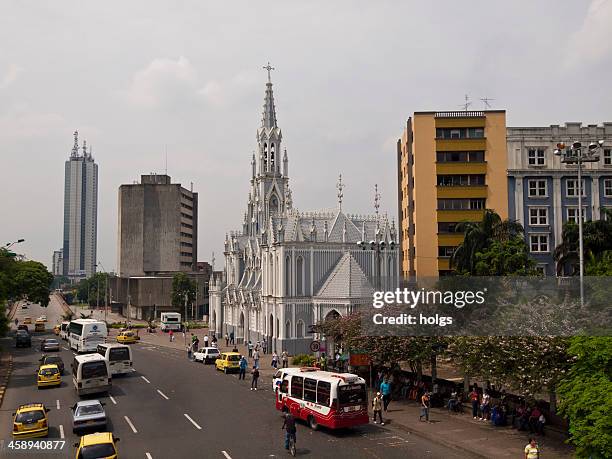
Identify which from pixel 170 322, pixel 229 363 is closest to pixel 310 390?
pixel 229 363

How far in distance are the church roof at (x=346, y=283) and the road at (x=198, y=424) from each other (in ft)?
58.6

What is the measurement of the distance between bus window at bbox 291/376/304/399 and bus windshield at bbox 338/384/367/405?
2915 mm

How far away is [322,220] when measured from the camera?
67.1 meters

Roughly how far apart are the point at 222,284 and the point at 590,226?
5593 centimetres

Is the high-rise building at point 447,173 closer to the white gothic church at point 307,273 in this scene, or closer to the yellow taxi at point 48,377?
the white gothic church at point 307,273

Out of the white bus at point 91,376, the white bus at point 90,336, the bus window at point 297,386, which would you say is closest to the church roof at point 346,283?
the white bus at point 90,336

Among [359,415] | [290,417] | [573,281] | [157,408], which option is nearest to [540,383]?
[573,281]

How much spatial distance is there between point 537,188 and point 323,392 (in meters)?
37.7

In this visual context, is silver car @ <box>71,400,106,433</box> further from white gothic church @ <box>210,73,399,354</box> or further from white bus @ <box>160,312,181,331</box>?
white bus @ <box>160,312,181,331</box>

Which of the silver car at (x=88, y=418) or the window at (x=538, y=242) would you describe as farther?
the window at (x=538, y=242)

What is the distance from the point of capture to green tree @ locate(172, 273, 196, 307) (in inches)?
4584

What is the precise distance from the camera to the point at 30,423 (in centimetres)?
2669

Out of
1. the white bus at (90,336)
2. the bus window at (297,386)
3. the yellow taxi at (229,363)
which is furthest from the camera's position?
the white bus at (90,336)

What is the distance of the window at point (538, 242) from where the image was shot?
56281 millimetres
